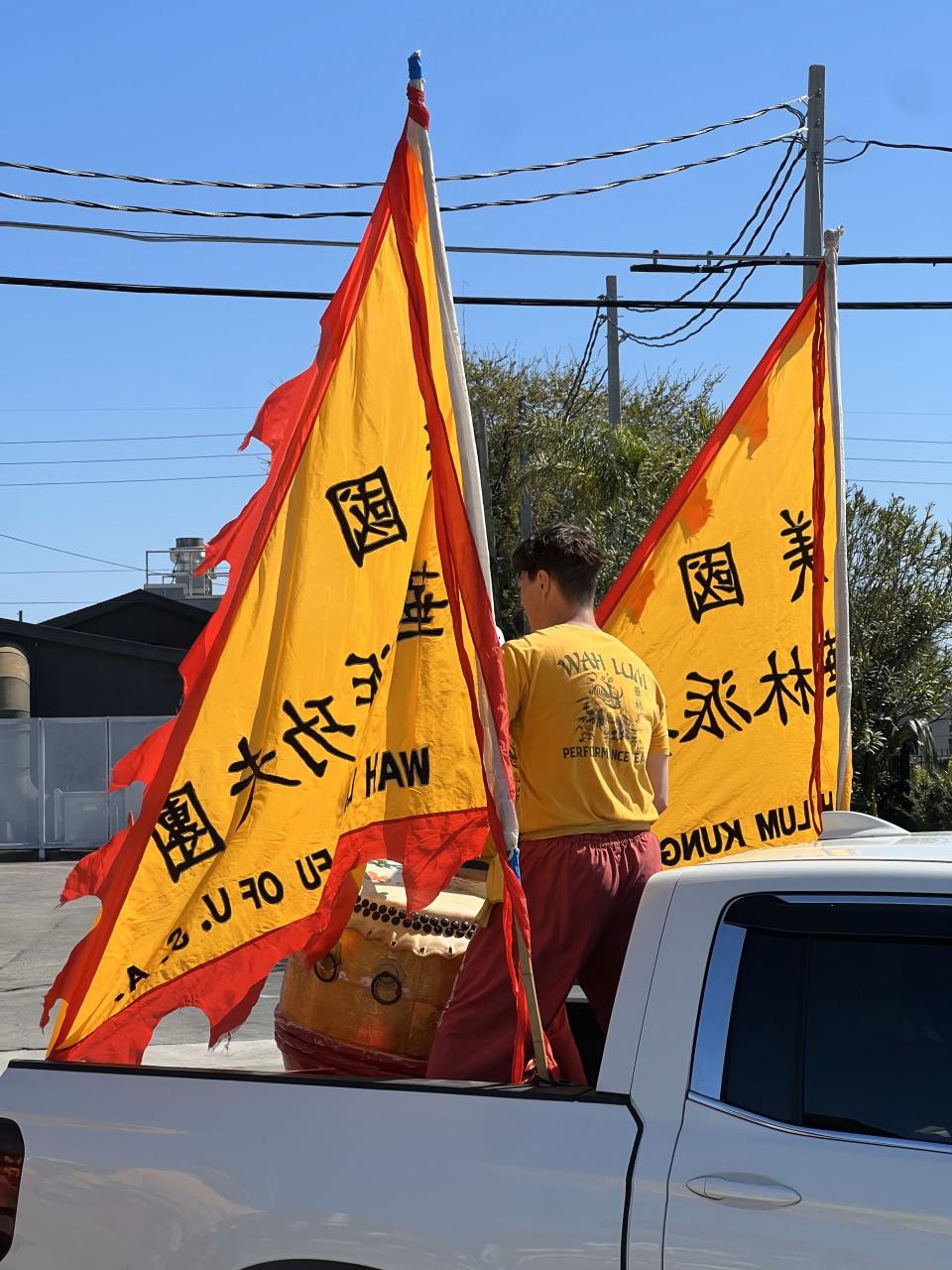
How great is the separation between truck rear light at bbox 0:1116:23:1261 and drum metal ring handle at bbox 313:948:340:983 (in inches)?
37.3

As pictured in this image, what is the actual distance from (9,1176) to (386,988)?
3.45ft

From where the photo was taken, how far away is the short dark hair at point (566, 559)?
A: 3.84 m

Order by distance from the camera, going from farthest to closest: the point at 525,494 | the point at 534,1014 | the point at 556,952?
the point at 525,494
the point at 556,952
the point at 534,1014

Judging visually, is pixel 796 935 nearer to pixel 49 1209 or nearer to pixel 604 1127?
pixel 604 1127

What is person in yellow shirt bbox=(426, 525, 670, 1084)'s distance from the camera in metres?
3.30

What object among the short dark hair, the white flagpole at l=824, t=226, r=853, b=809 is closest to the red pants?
the short dark hair

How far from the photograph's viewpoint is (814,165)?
39.9 feet

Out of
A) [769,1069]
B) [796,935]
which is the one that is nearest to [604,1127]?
[769,1069]

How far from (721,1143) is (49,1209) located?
133 centimetres

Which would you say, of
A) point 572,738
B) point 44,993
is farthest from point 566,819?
point 44,993

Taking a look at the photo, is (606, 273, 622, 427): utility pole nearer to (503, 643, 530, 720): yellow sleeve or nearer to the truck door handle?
(503, 643, 530, 720): yellow sleeve

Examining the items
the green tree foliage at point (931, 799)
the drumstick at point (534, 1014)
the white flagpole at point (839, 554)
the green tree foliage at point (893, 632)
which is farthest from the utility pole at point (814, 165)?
the drumstick at point (534, 1014)

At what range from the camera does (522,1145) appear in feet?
8.43

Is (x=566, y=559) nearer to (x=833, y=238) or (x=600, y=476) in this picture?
(x=833, y=238)
